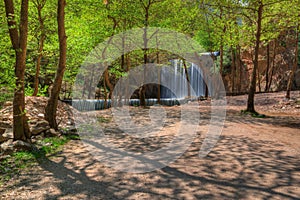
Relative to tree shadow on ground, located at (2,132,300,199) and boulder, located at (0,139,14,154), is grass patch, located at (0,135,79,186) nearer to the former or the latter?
boulder, located at (0,139,14,154)

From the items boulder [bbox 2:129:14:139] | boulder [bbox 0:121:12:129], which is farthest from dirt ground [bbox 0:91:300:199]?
boulder [bbox 0:121:12:129]

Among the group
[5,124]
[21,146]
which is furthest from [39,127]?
[21,146]

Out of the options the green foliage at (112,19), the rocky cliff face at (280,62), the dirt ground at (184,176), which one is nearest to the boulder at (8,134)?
the dirt ground at (184,176)

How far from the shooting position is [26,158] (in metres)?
6.16

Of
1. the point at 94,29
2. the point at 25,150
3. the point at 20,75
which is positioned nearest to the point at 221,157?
the point at 25,150

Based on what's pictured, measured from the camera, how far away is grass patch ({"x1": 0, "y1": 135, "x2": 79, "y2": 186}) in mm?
5383

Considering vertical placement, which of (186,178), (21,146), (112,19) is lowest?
(186,178)

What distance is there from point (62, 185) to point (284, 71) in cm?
2995

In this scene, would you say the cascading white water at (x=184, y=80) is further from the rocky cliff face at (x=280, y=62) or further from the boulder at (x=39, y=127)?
the boulder at (x=39, y=127)

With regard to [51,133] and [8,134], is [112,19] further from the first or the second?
[8,134]

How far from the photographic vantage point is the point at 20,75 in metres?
6.55

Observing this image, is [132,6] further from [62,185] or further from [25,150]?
[62,185]

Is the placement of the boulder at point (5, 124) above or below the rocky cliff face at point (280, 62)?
below

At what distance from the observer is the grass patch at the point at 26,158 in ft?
17.7
